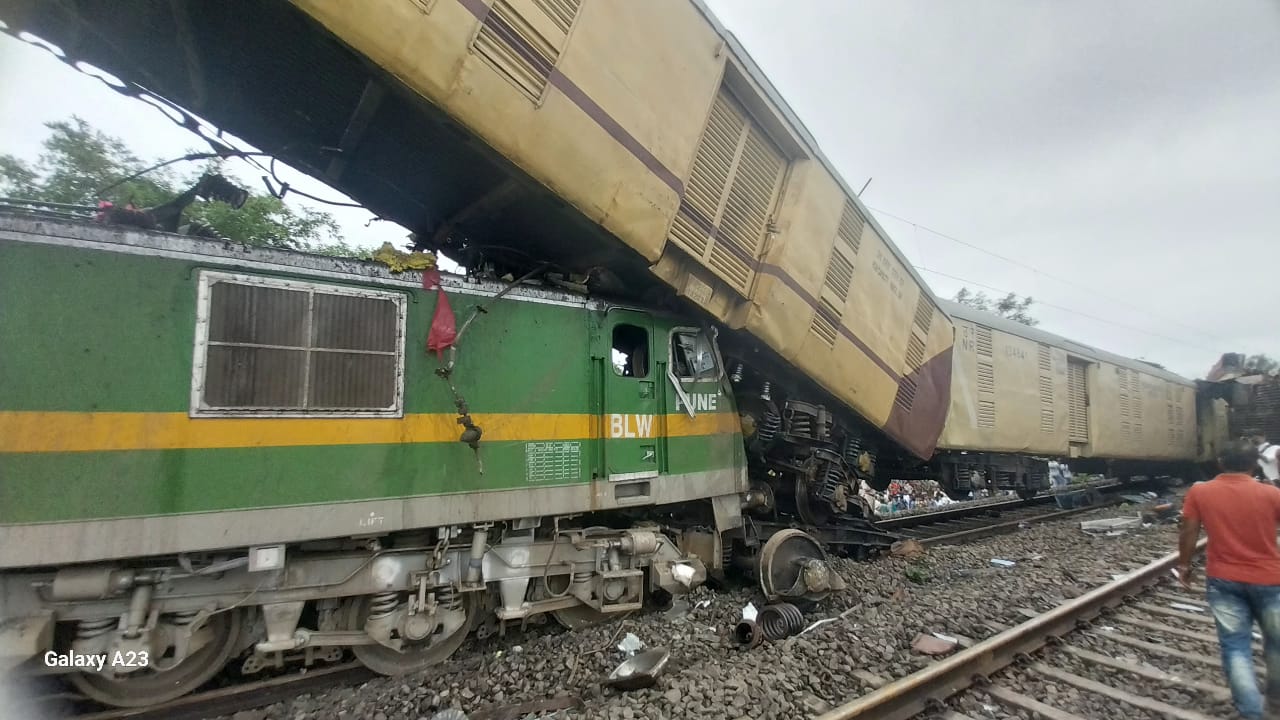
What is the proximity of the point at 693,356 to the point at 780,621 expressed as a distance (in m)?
2.61

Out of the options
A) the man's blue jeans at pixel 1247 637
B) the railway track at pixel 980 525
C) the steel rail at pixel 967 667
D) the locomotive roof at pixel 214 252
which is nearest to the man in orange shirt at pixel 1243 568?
the man's blue jeans at pixel 1247 637

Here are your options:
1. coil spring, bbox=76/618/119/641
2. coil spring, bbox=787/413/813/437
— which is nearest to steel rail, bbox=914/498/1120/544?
coil spring, bbox=787/413/813/437

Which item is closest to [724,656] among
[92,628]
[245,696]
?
[245,696]

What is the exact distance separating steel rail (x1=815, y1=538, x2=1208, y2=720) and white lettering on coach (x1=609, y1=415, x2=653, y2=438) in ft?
8.50

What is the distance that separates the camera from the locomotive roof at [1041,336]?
380 inches

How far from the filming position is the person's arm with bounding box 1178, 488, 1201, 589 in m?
3.88

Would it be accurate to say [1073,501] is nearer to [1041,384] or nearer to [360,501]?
[1041,384]

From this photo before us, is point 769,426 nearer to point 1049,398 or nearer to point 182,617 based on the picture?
point 182,617

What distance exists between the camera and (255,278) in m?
3.58

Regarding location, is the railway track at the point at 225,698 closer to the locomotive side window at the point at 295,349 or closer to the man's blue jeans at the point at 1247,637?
the locomotive side window at the point at 295,349

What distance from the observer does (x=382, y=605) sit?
3941 millimetres

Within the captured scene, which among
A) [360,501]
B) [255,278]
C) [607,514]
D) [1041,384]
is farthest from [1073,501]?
[255,278]

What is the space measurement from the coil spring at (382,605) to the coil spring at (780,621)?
3044 mm

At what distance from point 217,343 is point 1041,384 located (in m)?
12.7
